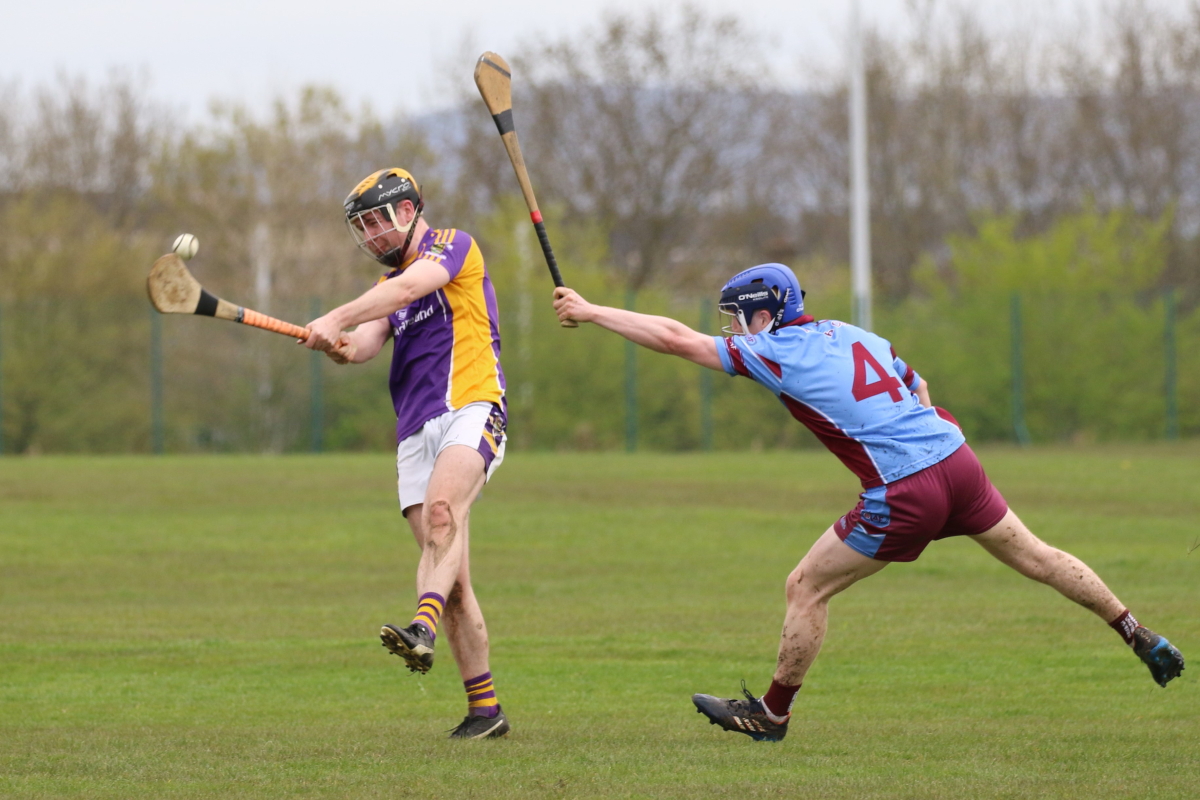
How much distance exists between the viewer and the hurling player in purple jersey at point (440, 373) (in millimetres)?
6738

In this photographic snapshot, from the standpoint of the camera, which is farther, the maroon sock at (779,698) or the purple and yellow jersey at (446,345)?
the purple and yellow jersey at (446,345)

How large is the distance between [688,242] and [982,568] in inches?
1425

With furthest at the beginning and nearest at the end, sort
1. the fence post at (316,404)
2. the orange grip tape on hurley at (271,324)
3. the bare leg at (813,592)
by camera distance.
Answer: the fence post at (316,404), the orange grip tape on hurley at (271,324), the bare leg at (813,592)

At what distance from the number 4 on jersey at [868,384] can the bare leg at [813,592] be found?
64cm

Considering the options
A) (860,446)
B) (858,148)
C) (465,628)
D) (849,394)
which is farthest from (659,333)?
(858,148)

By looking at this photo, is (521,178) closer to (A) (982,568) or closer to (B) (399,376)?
(B) (399,376)

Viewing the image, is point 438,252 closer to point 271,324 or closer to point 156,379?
point 271,324

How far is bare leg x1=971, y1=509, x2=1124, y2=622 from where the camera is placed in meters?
6.60

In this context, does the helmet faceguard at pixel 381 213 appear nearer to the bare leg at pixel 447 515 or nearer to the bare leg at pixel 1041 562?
the bare leg at pixel 447 515

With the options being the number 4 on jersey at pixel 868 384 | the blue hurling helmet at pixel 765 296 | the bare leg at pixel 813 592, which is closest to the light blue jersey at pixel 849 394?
the number 4 on jersey at pixel 868 384

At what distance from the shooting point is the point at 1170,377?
2980cm

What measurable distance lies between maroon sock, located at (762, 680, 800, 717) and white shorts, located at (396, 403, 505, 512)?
1576 mm

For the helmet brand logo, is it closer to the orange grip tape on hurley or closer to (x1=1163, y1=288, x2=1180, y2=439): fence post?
the orange grip tape on hurley

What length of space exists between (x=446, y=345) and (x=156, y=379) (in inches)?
895
